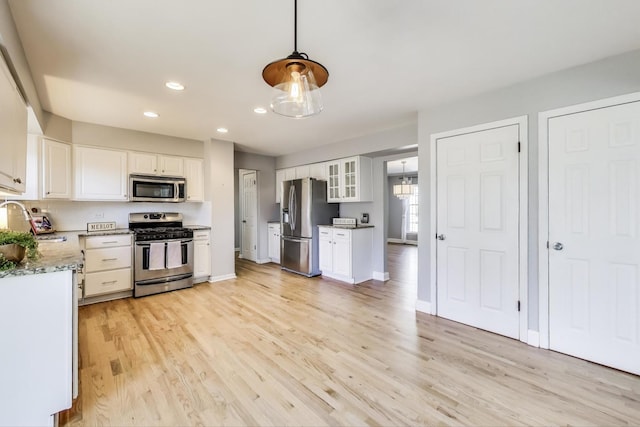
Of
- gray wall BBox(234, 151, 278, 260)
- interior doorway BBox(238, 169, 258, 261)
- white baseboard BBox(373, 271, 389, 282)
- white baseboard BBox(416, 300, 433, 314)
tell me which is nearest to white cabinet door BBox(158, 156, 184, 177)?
gray wall BBox(234, 151, 278, 260)

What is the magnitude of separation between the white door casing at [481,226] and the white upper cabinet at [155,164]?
3884 mm

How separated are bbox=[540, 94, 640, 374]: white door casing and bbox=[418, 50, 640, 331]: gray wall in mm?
76

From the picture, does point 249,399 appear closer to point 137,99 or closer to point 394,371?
point 394,371

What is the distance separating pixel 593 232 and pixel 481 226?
832 mm

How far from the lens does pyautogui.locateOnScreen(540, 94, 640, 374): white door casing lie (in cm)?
213

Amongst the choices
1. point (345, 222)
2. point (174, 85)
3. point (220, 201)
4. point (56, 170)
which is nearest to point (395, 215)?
point (345, 222)

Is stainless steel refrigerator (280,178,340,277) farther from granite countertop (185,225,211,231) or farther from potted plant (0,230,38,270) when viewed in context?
potted plant (0,230,38,270)

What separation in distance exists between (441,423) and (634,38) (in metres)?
2.92

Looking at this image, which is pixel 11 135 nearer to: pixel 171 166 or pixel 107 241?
pixel 107 241

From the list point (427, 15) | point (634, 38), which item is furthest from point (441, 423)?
point (634, 38)

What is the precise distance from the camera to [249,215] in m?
6.68

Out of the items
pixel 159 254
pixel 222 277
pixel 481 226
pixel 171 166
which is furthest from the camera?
pixel 222 277

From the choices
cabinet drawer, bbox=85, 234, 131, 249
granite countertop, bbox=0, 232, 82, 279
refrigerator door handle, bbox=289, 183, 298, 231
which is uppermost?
refrigerator door handle, bbox=289, 183, 298, 231

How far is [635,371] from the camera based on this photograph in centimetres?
210
